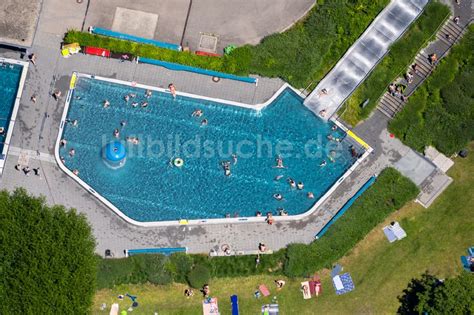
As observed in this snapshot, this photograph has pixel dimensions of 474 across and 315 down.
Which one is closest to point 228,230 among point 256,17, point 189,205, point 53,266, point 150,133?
point 189,205

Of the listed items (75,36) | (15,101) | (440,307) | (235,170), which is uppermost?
(75,36)

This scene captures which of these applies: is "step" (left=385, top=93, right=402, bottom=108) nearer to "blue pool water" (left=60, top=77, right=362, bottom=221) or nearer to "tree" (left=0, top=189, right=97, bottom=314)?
"blue pool water" (left=60, top=77, right=362, bottom=221)

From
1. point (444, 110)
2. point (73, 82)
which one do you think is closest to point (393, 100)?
point (444, 110)

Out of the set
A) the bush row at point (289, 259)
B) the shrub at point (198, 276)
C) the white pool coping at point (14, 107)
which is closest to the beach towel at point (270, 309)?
the bush row at point (289, 259)

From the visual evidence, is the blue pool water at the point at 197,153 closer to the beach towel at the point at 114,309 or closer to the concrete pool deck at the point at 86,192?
the concrete pool deck at the point at 86,192

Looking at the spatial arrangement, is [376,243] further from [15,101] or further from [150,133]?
[15,101]

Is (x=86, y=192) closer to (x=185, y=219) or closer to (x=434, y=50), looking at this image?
(x=185, y=219)

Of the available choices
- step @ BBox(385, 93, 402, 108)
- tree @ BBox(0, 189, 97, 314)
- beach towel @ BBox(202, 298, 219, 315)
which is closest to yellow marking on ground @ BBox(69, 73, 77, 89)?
tree @ BBox(0, 189, 97, 314)
